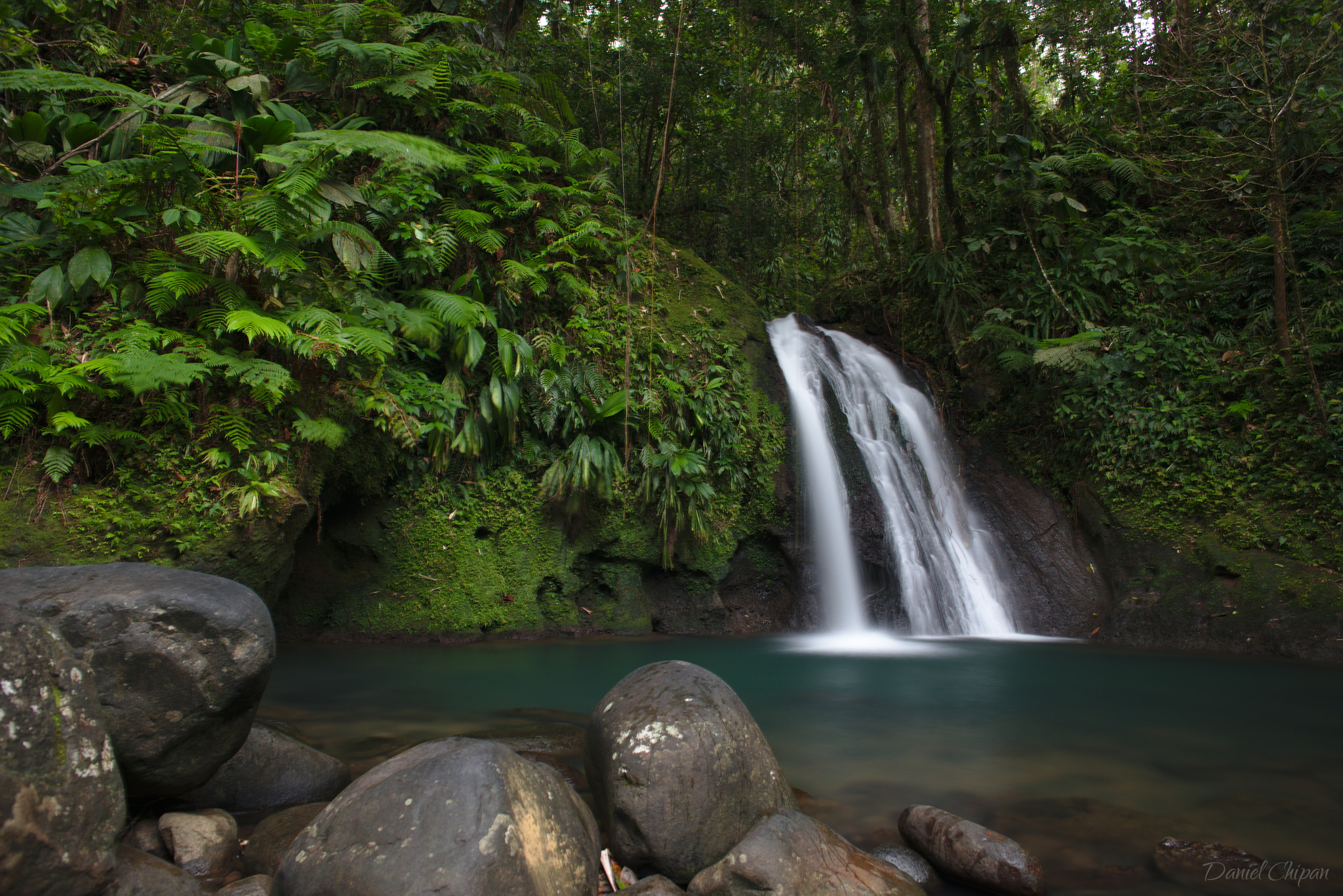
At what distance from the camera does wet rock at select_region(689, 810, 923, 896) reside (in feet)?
8.16

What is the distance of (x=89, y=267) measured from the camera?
17.0ft

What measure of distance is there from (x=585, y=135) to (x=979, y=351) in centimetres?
906

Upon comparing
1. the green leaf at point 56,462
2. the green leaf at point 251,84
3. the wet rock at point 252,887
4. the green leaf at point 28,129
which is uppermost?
the green leaf at point 251,84

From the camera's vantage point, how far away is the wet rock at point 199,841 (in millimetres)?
2799

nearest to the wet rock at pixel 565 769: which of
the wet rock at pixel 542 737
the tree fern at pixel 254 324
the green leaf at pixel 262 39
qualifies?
the wet rock at pixel 542 737

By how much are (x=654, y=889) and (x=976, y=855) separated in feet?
4.38

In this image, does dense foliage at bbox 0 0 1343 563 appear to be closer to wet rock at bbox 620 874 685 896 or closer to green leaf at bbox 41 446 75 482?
green leaf at bbox 41 446 75 482

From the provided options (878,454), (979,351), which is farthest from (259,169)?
(979,351)

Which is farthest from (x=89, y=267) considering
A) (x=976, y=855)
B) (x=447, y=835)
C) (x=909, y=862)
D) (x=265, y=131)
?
(x=976, y=855)

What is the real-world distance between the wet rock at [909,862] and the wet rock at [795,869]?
0.46 feet

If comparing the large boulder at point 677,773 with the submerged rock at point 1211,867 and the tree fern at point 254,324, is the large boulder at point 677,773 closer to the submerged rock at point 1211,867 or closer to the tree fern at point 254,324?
the submerged rock at point 1211,867

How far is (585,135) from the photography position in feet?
46.7

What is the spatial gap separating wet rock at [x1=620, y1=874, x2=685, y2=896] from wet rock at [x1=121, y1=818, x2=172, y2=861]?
6.30 feet

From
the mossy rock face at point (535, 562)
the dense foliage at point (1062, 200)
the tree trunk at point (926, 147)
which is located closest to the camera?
the mossy rock face at point (535, 562)
